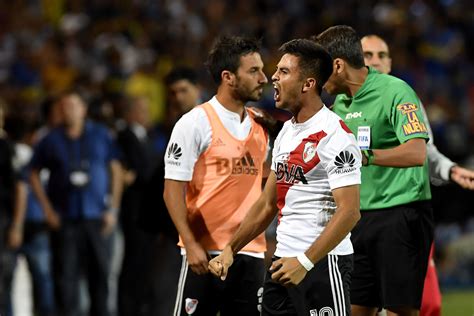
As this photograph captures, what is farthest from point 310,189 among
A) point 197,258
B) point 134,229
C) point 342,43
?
point 134,229

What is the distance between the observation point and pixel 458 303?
13727mm

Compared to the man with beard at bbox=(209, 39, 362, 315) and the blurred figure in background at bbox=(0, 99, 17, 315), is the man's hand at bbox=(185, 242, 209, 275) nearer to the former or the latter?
the man with beard at bbox=(209, 39, 362, 315)

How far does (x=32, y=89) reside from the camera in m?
16.8

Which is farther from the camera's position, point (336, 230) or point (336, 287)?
point (336, 287)

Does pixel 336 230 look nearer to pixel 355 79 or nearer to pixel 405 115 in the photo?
pixel 405 115

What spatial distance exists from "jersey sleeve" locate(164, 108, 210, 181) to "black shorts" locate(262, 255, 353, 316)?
3.86 ft

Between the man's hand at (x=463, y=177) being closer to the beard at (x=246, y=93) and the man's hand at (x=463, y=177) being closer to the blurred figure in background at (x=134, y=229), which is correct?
the beard at (x=246, y=93)

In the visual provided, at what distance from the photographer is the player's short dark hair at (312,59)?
5656mm

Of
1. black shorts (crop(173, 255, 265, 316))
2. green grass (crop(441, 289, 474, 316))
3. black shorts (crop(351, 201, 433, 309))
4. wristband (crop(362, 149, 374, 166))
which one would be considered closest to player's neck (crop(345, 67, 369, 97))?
wristband (crop(362, 149, 374, 166))

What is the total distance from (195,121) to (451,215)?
32.2 feet

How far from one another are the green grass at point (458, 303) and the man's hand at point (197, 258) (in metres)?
6.56

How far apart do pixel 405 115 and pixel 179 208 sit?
1.53 meters

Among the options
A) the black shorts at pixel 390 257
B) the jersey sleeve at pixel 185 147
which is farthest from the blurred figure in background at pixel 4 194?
the black shorts at pixel 390 257

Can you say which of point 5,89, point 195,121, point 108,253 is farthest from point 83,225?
point 5,89
